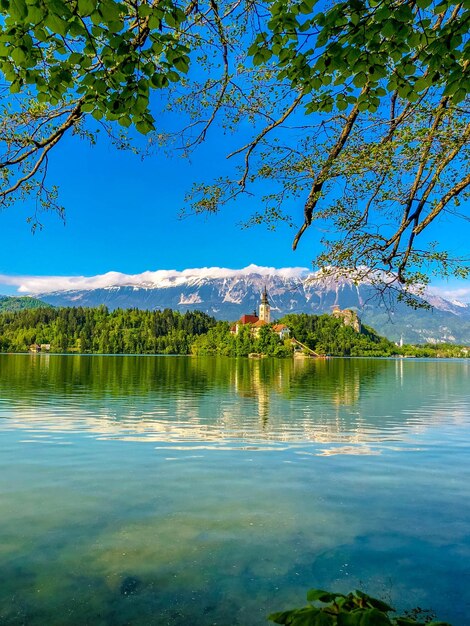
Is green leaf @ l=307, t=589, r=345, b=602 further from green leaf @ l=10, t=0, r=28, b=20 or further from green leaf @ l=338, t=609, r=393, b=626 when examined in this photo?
green leaf @ l=10, t=0, r=28, b=20

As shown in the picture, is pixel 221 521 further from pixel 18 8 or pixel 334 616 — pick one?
pixel 18 8

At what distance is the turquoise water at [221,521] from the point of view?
250 inches

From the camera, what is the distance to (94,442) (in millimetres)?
17312

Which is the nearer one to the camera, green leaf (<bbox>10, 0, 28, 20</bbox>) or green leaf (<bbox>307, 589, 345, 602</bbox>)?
green leaf (<bbox>307, 589, 345, 602</bbox>)

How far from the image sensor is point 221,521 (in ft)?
29.9

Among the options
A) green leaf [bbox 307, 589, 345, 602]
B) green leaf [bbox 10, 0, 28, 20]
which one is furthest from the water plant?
green leaf [bbox 10, 0, 28, 20]

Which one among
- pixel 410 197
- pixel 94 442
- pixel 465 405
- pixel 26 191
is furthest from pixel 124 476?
pixel 465 405

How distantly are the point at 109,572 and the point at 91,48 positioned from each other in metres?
7.02

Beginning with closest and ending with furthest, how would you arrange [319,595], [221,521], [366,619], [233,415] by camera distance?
[366,619], [319,595], [221,521], [233,415]

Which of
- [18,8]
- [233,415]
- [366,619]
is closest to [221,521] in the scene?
[366,619]

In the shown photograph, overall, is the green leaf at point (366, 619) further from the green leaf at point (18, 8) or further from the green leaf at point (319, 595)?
the green leaf at point (18, 8)

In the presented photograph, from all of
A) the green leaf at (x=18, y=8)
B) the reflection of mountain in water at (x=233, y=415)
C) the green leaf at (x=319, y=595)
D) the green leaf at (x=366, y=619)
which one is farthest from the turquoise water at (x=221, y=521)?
the green leaf at (x=18, y=8)

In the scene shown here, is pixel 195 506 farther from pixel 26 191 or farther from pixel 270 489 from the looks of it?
pixel 26 191

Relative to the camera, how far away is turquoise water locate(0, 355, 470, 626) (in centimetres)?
634
